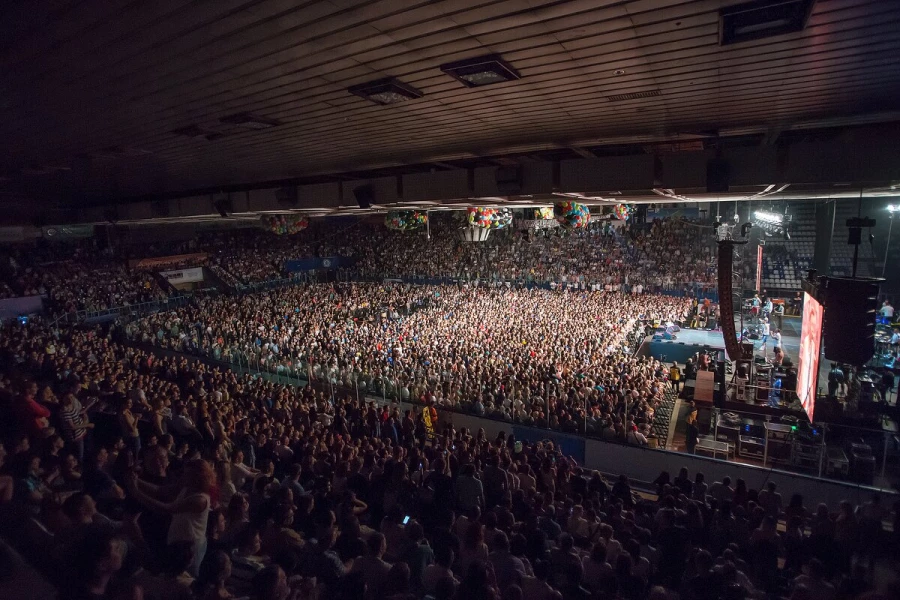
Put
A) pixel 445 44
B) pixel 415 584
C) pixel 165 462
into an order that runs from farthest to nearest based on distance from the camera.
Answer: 1. pixel 165 462
2. pixel 415 584
3. pixel 445 44

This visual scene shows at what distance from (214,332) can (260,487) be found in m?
13.5

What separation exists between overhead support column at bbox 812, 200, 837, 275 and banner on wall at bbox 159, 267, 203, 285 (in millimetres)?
30832

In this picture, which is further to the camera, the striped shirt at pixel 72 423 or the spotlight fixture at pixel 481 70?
the striped shirt at pixel 72 423

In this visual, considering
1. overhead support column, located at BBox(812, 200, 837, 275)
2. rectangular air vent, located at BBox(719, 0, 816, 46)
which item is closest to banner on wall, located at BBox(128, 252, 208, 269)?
rectangular air vent, located at BBox(719, 0, 816, 46)

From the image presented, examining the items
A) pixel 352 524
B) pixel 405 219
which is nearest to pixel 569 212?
→ pixel 405 219

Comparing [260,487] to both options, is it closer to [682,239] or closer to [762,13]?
[762,13]

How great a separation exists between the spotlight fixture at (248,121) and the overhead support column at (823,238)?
18.9 meters

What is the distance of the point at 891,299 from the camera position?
739 inches

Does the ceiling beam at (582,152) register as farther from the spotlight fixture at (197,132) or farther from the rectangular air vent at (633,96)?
the spotlight fixture at (197,132)

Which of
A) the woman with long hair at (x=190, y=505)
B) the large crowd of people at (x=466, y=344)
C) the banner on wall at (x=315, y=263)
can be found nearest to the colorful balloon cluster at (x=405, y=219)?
the large crowd of people at (x=466, y=344)

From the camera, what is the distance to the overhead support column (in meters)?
17.0

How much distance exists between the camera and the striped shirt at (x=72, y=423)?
583 centimetres

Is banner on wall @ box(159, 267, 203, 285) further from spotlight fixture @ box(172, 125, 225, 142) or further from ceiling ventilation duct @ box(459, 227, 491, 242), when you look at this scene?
spotlight fixture @ box(172, 125, 225, 142)

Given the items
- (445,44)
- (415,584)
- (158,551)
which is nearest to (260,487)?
(158,551)
